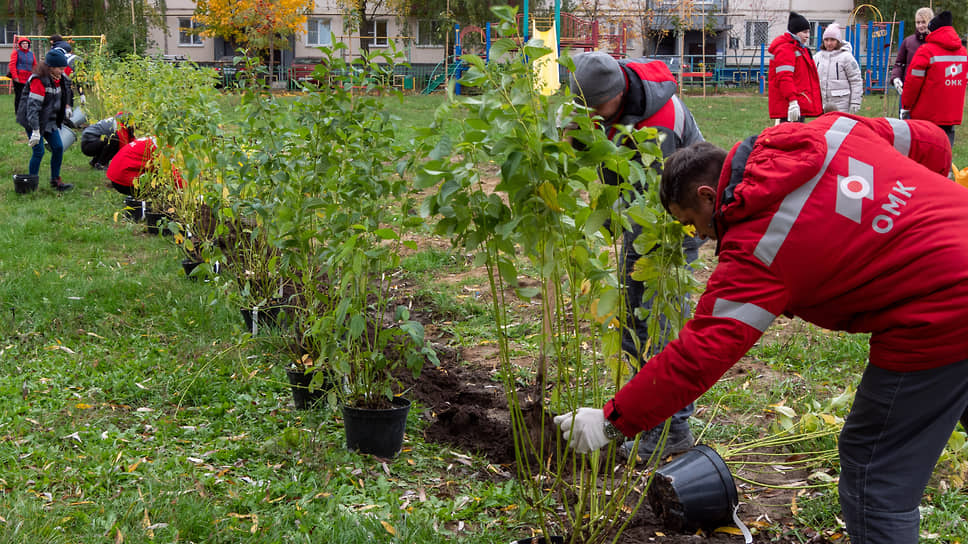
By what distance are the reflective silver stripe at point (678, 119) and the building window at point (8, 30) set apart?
3628 cm

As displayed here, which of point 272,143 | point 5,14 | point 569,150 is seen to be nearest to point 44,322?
point 272,143

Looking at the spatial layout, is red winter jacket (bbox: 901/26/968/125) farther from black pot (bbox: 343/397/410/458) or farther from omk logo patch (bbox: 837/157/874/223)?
omk logo patch (bbox: 837/157/874/223)

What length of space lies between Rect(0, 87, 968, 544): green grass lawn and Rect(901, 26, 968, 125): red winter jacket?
14.6ft

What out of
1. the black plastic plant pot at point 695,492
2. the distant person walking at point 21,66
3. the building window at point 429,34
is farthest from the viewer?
the building window at point 429,34

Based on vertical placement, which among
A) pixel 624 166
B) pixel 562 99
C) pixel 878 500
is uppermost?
pixel 562 99

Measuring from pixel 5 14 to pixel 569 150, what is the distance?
38.1 m

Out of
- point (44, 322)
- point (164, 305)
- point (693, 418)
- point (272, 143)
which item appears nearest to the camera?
point (693, 418)

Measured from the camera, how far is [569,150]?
6.43ft

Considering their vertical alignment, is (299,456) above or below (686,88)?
below

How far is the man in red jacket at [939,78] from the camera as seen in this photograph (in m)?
7.81

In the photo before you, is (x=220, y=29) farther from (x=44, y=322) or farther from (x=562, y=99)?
(x=562, y=99)

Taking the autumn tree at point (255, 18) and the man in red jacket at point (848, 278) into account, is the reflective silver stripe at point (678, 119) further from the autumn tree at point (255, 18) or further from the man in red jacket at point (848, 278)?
the autumn tree at point (255, 18)

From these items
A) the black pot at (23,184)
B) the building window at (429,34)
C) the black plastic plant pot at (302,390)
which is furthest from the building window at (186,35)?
the black plastic plant pot at (302,390)

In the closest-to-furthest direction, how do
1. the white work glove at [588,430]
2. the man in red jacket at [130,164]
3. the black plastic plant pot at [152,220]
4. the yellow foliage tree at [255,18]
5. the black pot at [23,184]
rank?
the white work glove at [588,430] < the black plastic plant pot at [152,220] < the man in red jacket at [130,164] < the black pot at [23,184] < the yellow foliage tree at [255,18]
